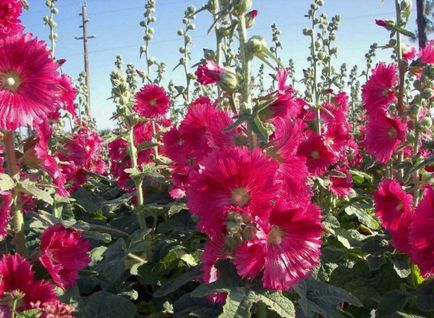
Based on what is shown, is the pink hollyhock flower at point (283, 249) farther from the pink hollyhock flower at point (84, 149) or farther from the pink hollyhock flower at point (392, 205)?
the pink hollyhock flower at point (84, 149)

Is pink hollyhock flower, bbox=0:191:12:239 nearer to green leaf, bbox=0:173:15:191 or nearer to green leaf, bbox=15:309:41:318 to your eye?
green leaf, bbox=0:173:15:191

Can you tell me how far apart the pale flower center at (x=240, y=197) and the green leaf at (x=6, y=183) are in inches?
27.4

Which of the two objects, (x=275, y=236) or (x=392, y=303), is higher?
(x=275, y=236)

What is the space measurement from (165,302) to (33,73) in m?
1.20

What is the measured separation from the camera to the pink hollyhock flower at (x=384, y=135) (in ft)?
9.59

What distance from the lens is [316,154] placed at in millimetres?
3041

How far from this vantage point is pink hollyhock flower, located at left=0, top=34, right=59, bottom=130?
169cm

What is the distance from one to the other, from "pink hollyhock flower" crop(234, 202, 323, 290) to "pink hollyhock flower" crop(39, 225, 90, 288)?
63 cm

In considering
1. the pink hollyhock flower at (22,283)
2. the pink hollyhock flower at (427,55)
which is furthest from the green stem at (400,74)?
the pink hollyhock flower at (22,283)

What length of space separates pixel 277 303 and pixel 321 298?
0.24 meters

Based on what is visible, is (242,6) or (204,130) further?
(204,130)

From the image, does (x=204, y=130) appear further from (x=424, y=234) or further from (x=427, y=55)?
(x=427, y=55)

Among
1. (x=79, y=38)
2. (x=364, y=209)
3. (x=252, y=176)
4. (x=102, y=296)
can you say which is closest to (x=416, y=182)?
(x=364, y=209)

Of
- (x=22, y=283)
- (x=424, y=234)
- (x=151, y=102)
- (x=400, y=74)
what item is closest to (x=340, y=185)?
(x=400, y=74)
